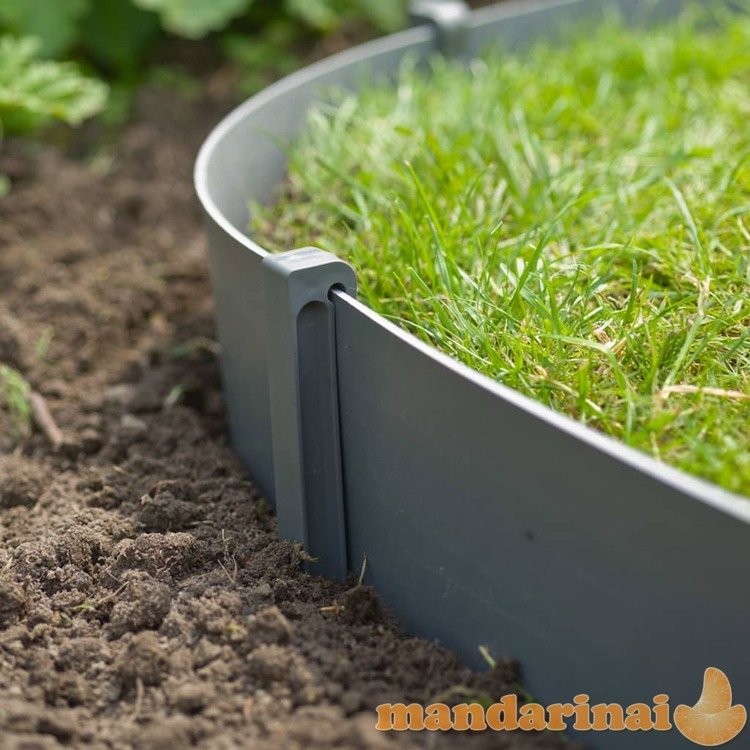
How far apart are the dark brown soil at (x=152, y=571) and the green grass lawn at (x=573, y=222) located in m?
0.50

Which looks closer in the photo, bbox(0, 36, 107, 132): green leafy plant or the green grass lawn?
the green grass lawn

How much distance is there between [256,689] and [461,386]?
0.58 meters

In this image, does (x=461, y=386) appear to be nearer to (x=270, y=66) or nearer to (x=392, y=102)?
(x=392, y=102)

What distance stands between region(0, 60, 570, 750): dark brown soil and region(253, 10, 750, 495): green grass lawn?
0.50 m

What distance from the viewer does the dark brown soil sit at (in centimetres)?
159

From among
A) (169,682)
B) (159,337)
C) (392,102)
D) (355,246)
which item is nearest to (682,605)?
(169,682)

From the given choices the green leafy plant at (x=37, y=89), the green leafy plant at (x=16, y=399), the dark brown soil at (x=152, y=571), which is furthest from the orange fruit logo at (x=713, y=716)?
the green leafy plant at (x=37, y=89)

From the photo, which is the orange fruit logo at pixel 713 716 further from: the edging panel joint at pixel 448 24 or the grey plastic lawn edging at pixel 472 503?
the edging panel joint at pixel 448 24

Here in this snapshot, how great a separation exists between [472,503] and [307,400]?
40 cm

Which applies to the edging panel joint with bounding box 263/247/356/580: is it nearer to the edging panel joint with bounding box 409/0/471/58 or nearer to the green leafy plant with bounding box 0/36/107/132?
the green leafy plant with bounding box 0/36/107/132

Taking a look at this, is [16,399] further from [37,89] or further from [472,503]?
[472,503]

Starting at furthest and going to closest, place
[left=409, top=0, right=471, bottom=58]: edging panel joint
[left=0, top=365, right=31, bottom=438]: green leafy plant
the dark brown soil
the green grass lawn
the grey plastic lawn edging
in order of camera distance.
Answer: [left=409, top=0, right=471, bottom=58]: edging panel joint → [left=0, top=365, right=31, bottom=438]: green leafy plant → the green grass lawn → the dark brown soil → the grey plastic lawn edging

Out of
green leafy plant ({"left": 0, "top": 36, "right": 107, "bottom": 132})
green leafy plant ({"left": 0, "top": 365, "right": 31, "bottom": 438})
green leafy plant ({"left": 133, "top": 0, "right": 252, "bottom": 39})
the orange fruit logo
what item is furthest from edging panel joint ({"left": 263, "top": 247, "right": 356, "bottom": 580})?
green leafy plant ({"left": 133, "top": 0, "right": 252, "bottom": 39})

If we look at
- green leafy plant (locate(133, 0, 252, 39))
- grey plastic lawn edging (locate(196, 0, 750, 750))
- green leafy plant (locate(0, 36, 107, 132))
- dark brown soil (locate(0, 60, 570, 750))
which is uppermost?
green leafy plant (locate(133, 0, 252, 39))
